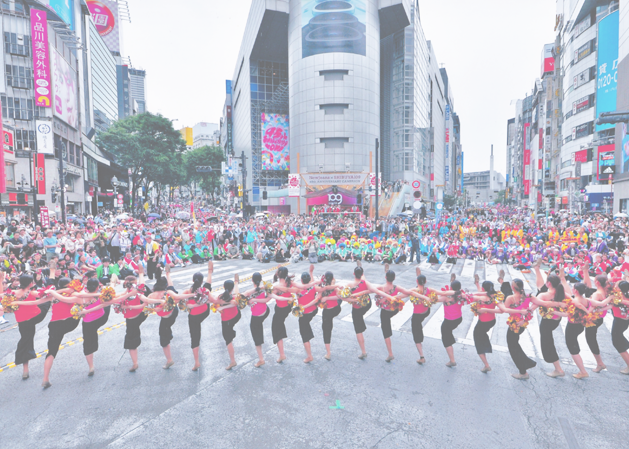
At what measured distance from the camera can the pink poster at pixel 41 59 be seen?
98.8 ft

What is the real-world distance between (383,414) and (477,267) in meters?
13.8

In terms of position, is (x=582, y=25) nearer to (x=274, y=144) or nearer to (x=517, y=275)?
(x=274, y=144)

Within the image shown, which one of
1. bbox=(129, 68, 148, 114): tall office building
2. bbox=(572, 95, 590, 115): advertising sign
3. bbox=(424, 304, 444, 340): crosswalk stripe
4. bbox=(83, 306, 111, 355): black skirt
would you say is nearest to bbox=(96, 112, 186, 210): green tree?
bbox=(83, 306, 111, 355): black skirt

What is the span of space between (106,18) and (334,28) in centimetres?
5784

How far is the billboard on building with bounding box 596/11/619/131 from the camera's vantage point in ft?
102

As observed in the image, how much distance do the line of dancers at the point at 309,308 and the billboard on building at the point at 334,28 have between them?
46.3m

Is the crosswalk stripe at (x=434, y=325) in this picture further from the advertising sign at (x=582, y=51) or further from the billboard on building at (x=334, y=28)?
the advertising sign at (x=582, y=51)

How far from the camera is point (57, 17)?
36.4 meters

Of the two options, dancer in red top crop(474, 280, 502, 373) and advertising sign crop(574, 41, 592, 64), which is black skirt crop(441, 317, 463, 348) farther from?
advertising sign crop(574, 41, 592, 64)

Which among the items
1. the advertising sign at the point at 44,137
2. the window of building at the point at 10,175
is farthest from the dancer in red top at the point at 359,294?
the window of building at the point at 10,175

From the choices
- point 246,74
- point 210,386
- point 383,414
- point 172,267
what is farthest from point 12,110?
point 383,414

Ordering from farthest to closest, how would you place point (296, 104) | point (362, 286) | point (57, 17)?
point (296, 104), point (57, 17), point (362, 286)

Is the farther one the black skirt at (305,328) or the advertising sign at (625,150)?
the advertising sign at (625,150)

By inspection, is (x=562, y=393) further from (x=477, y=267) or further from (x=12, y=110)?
(x=12, y=110)
